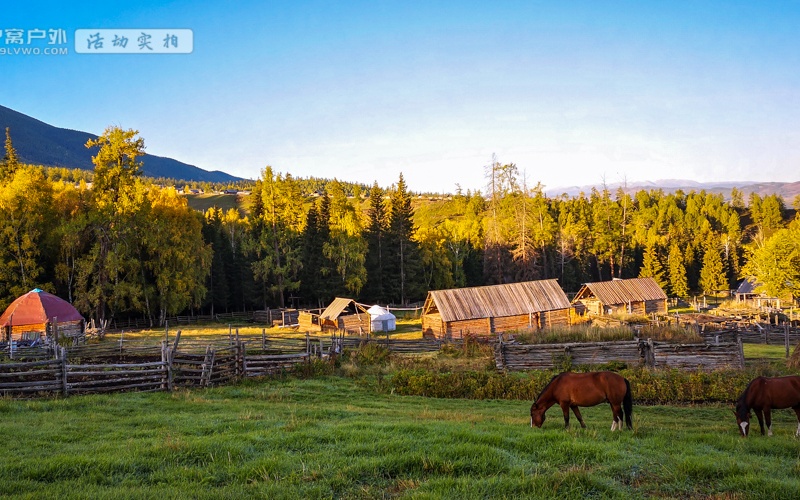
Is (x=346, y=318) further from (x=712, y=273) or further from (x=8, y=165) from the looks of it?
(x=712, y=273)

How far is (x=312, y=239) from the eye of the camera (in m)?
56.1

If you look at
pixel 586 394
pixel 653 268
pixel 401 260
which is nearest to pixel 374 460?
pixel 586 394

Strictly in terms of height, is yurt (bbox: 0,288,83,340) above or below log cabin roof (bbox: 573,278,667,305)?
above

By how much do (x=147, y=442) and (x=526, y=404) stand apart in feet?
36.1

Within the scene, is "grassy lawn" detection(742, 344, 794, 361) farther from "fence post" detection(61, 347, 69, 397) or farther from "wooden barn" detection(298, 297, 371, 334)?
"fence post" detection(61, 347, 69, 397)

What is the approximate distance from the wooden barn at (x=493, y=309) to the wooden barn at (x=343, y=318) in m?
5.49

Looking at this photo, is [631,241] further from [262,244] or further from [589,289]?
[262,244]

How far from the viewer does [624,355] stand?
21.3 metres

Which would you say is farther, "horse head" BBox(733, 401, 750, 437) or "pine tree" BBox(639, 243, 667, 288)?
"pine tree" BBox(639, 243, 667, 288)

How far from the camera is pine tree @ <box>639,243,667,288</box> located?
68.4m

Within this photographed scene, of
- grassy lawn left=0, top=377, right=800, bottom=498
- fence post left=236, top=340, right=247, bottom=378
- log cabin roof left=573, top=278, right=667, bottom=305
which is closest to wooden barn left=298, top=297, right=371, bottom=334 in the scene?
fence post left=236, top=340, right=247, bottom=378

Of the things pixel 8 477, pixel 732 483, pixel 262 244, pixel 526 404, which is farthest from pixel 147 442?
pixel 262 244

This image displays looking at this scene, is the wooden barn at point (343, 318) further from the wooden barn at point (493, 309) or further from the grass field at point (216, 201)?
the grass field at point (216, 201)

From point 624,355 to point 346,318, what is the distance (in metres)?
24.8
